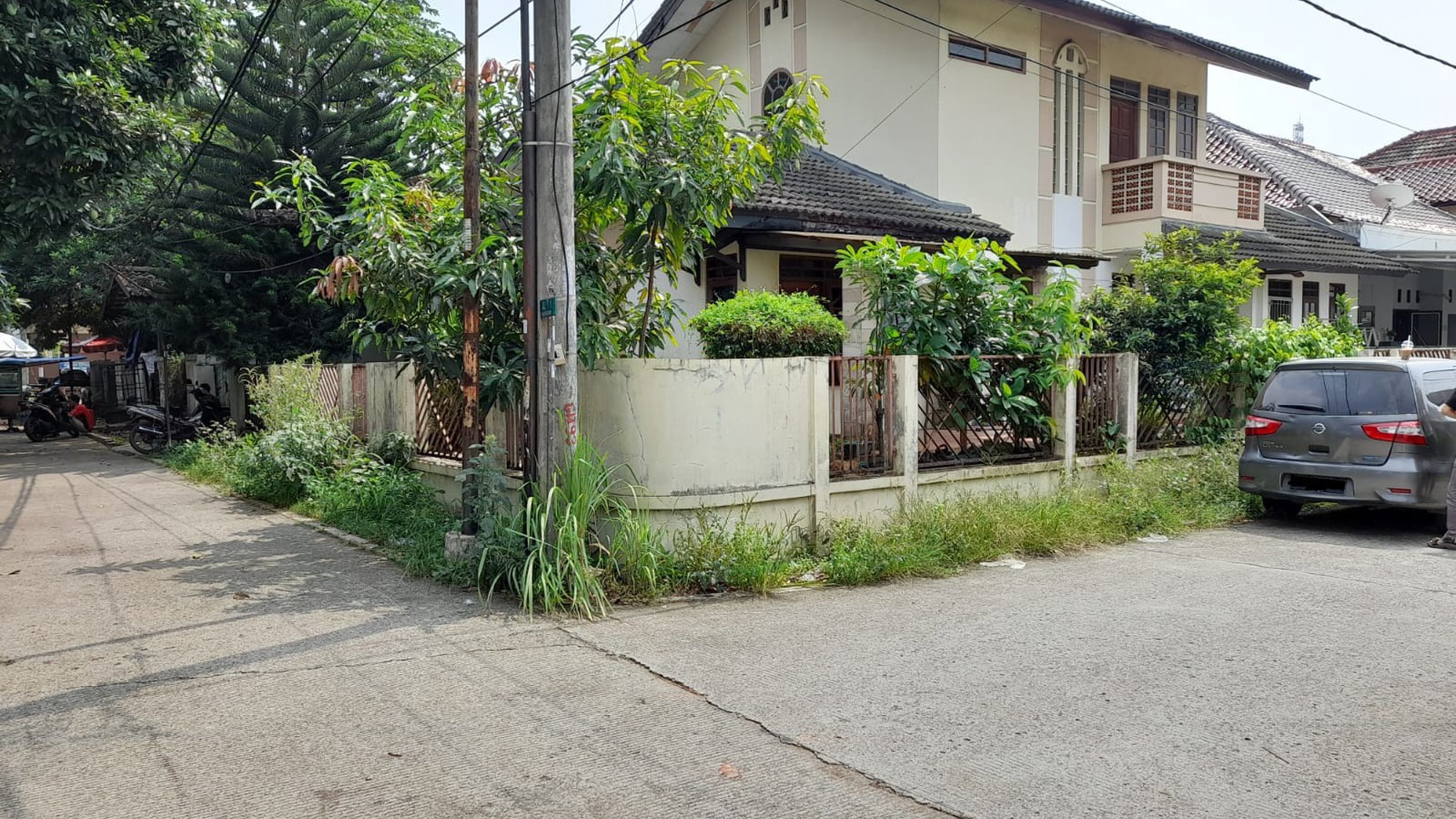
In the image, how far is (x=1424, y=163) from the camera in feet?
89.4

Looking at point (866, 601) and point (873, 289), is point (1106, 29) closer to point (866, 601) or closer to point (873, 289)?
point (873, 289)

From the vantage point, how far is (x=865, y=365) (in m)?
8.10

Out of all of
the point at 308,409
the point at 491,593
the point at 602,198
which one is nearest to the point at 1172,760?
the point at 491,593

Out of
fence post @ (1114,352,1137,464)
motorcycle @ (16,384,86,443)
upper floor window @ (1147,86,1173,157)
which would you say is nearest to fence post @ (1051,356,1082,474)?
fence post @ (1114,352,1137,464)

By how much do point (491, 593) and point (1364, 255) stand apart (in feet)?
61.2

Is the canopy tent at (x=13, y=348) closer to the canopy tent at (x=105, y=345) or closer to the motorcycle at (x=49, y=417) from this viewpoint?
the motorcycle at (x=49, y=417)

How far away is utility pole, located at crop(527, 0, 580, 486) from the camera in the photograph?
677 cm

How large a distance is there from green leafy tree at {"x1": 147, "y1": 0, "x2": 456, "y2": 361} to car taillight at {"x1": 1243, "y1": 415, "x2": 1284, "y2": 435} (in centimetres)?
1315

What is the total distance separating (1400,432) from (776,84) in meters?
10.0

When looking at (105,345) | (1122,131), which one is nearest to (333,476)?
(1122,131)

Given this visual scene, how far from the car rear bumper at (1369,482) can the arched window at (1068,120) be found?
8145mm

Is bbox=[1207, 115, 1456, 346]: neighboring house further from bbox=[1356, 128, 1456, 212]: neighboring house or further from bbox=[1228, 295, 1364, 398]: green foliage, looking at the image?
bbox=[1228, 295, 1364, 398]: green foliage

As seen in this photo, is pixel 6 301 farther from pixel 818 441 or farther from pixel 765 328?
pixel 818 441

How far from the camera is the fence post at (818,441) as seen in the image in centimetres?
763
